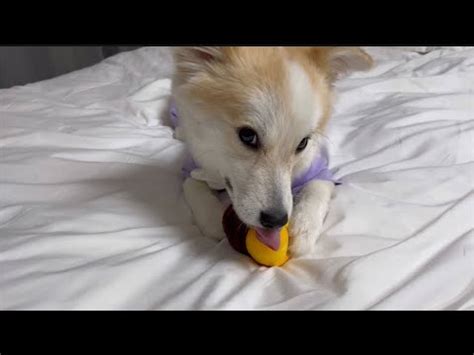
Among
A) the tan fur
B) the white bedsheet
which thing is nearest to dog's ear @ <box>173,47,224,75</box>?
the tan fur

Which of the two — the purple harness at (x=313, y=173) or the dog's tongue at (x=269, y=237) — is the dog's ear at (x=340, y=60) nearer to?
the purple harness at (x=313, y=173)

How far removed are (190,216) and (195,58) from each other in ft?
1.38

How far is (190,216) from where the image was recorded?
1324 millimetres

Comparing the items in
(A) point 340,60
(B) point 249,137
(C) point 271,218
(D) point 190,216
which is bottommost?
(D) point 190,216

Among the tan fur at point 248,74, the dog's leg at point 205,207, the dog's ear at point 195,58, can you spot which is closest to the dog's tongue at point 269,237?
the dog's leg at point 205,207

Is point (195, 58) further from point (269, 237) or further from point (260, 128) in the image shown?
point (269, 237)

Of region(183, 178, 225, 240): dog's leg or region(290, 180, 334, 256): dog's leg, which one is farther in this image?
region(183, 178, 225, 240): dog's leg

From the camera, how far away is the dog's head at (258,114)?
3.75 feet

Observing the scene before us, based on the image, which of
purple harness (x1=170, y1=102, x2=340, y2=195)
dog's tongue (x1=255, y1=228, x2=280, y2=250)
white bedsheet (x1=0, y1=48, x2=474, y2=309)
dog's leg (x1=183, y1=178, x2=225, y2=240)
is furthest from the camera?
purple harness (x1=170, y1=102, x2=340, y2=195)

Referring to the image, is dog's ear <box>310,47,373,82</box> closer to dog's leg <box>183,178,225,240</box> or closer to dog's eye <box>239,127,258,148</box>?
dog's eye <box>239,127,258,148</box>

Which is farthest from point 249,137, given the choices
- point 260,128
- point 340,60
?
point 340,60

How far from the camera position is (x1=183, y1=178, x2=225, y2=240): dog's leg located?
48.6 inches

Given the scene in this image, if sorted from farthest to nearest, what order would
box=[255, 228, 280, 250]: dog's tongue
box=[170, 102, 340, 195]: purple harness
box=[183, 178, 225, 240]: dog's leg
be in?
box=[170, 102, 340, 195]: purple harness, box=[183, 178, 225, 240]: dog's leg, box=[255, 228, 280, 250]: dog's tongue
